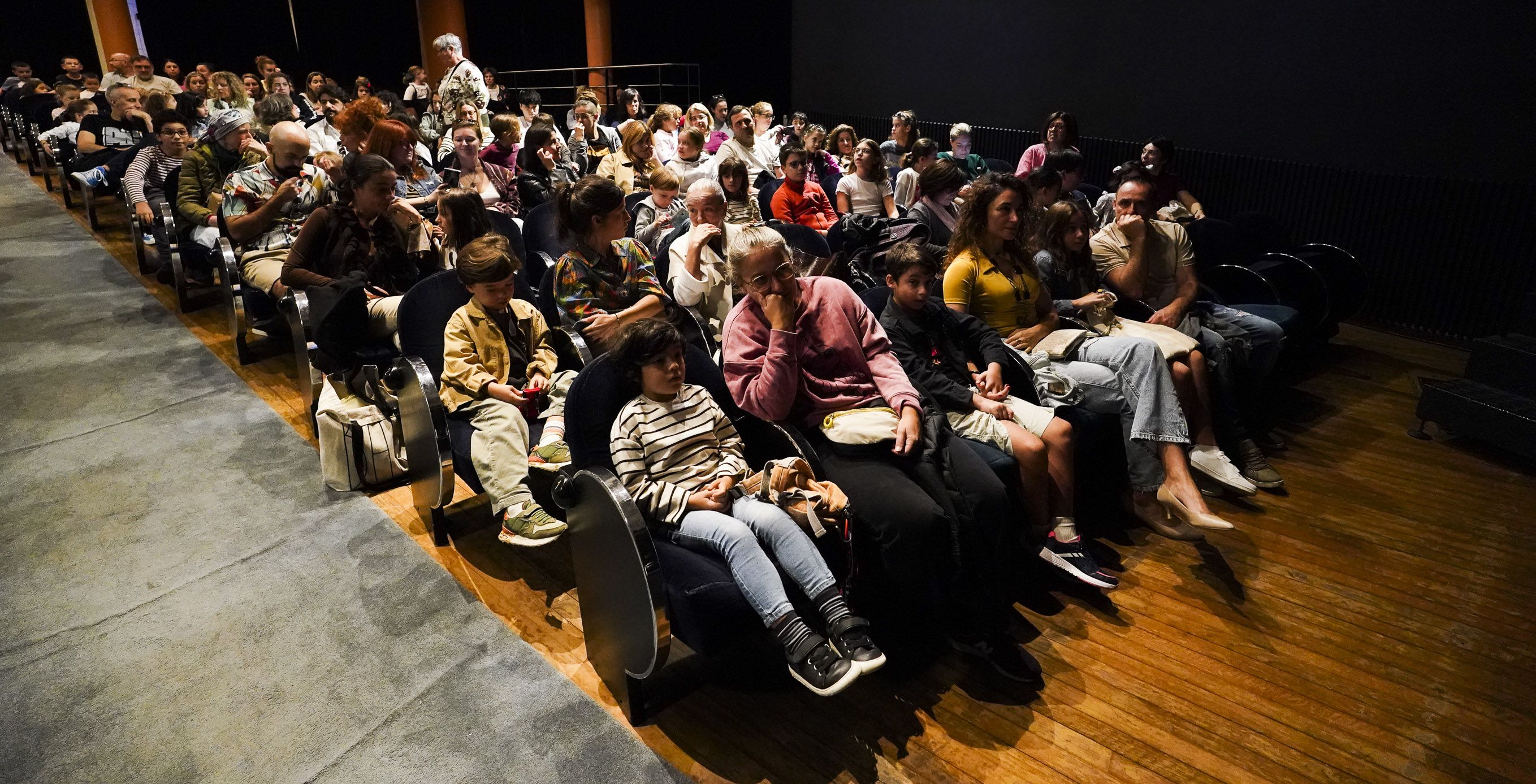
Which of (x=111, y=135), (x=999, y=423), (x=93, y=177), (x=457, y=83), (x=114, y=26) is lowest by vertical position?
(x=999, y=423)

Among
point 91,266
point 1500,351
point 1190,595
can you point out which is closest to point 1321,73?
point 1500,351

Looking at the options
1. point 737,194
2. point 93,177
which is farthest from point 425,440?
point 93,177

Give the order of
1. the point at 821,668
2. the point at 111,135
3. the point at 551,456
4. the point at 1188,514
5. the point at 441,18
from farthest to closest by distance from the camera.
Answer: the point at 441,18 → the point at 111,135 → the point at 1188,514 → the point at 551,456 → the point at 821,668

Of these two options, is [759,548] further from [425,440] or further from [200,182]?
[200,182]

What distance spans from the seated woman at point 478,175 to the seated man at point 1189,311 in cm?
340

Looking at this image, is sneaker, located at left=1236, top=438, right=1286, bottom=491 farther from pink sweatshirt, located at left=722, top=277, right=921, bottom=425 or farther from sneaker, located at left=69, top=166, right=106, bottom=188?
sneaker, located at left=69, top=166, right=106, bottom=188

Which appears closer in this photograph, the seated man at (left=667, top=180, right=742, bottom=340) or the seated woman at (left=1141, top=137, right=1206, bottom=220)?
the seated man at (left=667, top=180, right=742, bottom=340)

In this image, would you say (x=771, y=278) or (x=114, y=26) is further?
(x=114, y=26)

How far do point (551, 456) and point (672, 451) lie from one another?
50 cm

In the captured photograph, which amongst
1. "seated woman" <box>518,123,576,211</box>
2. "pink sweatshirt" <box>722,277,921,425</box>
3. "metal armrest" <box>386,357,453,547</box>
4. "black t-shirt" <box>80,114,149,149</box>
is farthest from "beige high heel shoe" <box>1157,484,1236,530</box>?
"black t-shirt" <box>80,114,149,149</box>

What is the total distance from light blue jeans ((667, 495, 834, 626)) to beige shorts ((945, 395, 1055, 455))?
0.85 meters

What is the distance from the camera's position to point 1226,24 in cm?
704

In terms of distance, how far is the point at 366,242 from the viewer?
363 centimetres

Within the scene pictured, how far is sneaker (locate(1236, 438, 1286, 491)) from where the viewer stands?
3.53 meters
